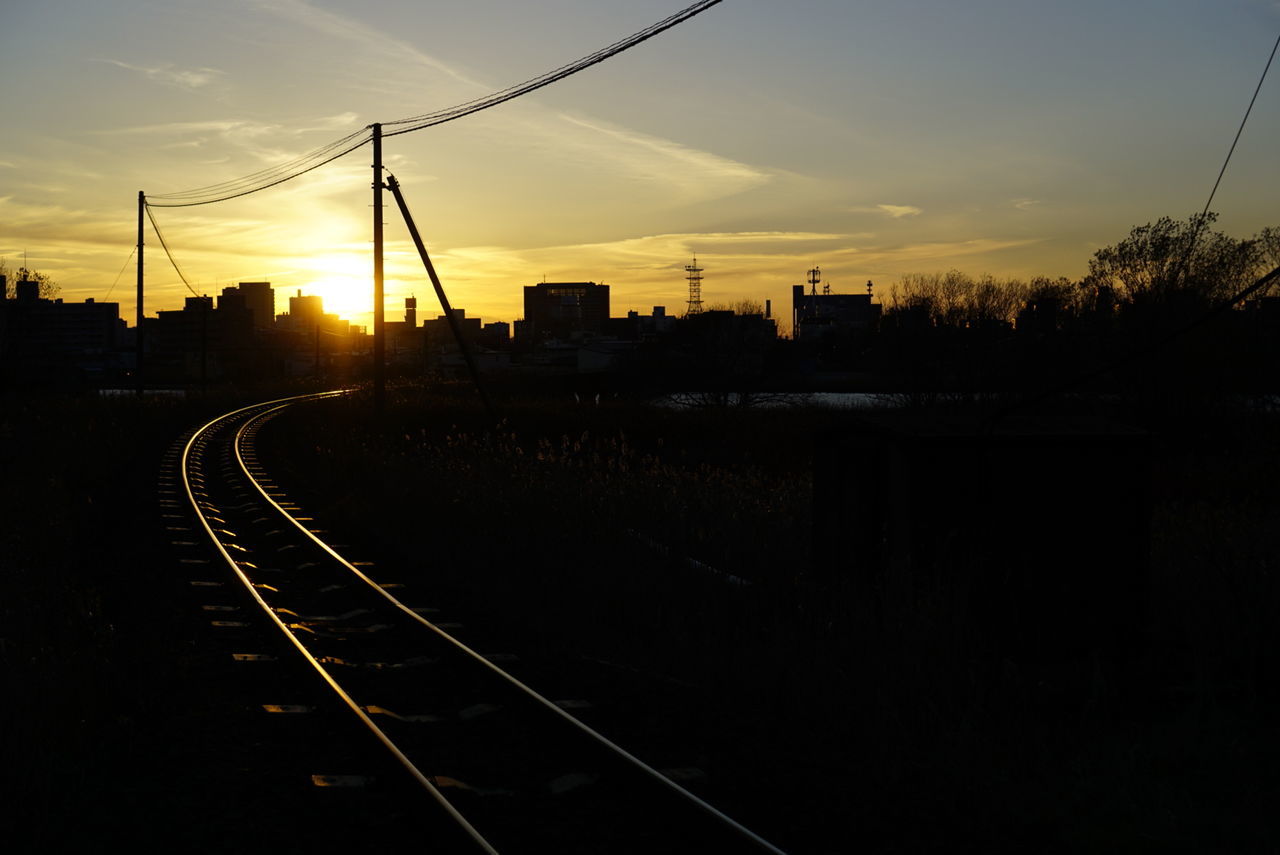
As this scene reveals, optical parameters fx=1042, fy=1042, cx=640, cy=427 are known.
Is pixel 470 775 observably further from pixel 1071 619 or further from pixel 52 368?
pixel 52 368

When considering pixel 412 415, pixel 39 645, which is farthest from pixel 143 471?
pixel 39 645

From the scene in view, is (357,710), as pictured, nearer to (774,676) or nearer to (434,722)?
(434,722)

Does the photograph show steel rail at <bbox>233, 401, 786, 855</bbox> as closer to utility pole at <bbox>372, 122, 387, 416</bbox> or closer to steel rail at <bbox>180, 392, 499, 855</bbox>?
steel rail at <bbox>180, 392, 499, 855</bbox>

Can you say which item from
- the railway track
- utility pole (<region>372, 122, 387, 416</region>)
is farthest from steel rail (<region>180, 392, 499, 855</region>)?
utility pole (<region>372, 122, 387, 416</region>)

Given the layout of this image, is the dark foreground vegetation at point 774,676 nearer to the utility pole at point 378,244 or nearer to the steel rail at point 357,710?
the steel rail at point 357,710

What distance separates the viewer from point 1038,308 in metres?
59.3

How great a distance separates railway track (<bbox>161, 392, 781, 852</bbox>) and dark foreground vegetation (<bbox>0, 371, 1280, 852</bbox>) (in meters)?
0.43

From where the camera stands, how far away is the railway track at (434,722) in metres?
5.09

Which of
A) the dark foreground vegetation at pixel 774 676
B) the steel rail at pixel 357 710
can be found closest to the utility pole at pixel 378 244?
the steel rail at pixel 357 710

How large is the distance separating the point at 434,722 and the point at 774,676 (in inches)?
92.6

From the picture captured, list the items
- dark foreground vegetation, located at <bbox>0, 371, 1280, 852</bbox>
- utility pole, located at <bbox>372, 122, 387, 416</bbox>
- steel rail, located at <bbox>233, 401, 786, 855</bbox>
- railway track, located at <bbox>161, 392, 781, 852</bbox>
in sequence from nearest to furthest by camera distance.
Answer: steel rail, located at <bbox>233, 401, 786, 855</bbox> < railway track, located at <bbox>161, 392, 781, 852</bbox> < dark foreground vegetation, located at <bbox>0, 371, 1280, 852</bbox> < utility pole, located at <bbox>372, 122, 387, 416</bbox>

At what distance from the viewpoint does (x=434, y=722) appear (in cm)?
673

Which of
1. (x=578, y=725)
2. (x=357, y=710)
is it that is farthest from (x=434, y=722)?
(x=578, y=725)

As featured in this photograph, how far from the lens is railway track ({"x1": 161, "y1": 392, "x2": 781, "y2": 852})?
16.7ft
